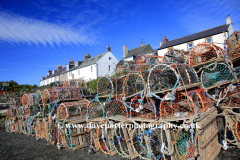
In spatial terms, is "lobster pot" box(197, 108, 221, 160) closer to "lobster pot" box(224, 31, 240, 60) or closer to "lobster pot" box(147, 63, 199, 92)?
"lobster pot" box(147, 63, 199, 92)

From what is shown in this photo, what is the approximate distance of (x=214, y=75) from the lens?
471 cm

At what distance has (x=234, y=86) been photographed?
4152mm

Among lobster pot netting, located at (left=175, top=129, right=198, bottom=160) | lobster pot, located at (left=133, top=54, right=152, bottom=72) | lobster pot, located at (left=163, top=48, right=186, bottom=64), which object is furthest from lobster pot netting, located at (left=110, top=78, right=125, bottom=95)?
lobster pot netting, located at (left=175, top=129, right=198, bottom=160)

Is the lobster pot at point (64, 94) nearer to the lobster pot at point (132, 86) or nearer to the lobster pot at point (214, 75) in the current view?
the lobster pot at point (132, 86)

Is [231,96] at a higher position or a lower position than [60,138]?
higher

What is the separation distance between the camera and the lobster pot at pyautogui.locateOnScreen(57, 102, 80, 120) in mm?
5500

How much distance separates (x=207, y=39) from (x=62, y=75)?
2339 cm

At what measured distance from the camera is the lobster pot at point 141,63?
6.08 metres

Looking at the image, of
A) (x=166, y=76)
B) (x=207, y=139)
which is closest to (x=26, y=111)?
(x=166, y=76)

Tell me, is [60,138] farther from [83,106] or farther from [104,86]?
[104,86]

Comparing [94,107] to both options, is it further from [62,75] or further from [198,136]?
[62,75]

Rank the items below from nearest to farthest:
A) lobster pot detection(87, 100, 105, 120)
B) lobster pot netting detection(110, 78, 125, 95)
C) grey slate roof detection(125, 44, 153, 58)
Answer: lobster pot detection(87, 100, 105, 120) < lobster pot netting detection(110, 78, 125, 95) < grey slate roof detection(125, 44, 153, 58)

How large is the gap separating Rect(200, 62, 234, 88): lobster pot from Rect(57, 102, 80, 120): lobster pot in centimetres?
451

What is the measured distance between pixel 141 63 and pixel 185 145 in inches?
144
